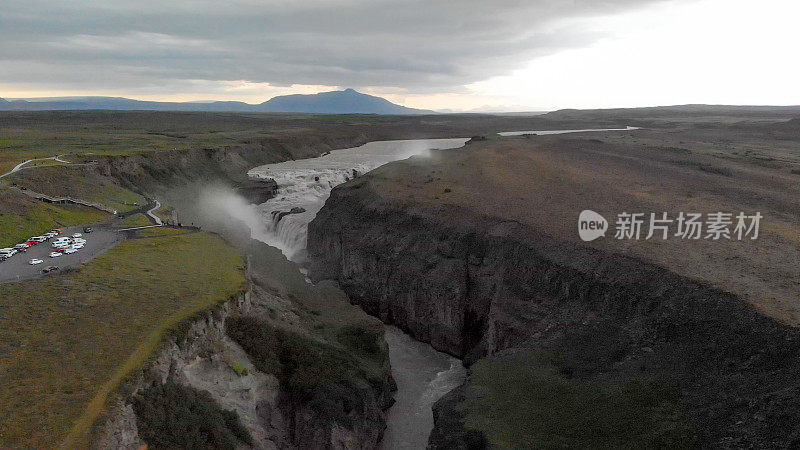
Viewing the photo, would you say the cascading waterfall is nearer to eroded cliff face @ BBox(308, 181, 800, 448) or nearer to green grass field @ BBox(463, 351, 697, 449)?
eroded cliff face @ BBox(308, 181, 800, 448)

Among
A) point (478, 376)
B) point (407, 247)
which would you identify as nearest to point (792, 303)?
point (478, 376)

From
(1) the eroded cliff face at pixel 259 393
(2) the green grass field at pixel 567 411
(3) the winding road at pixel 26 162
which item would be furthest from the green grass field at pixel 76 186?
(2) the green grass field at pixel 567 411

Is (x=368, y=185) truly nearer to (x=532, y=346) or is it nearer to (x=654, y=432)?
(x=532, y=346)
